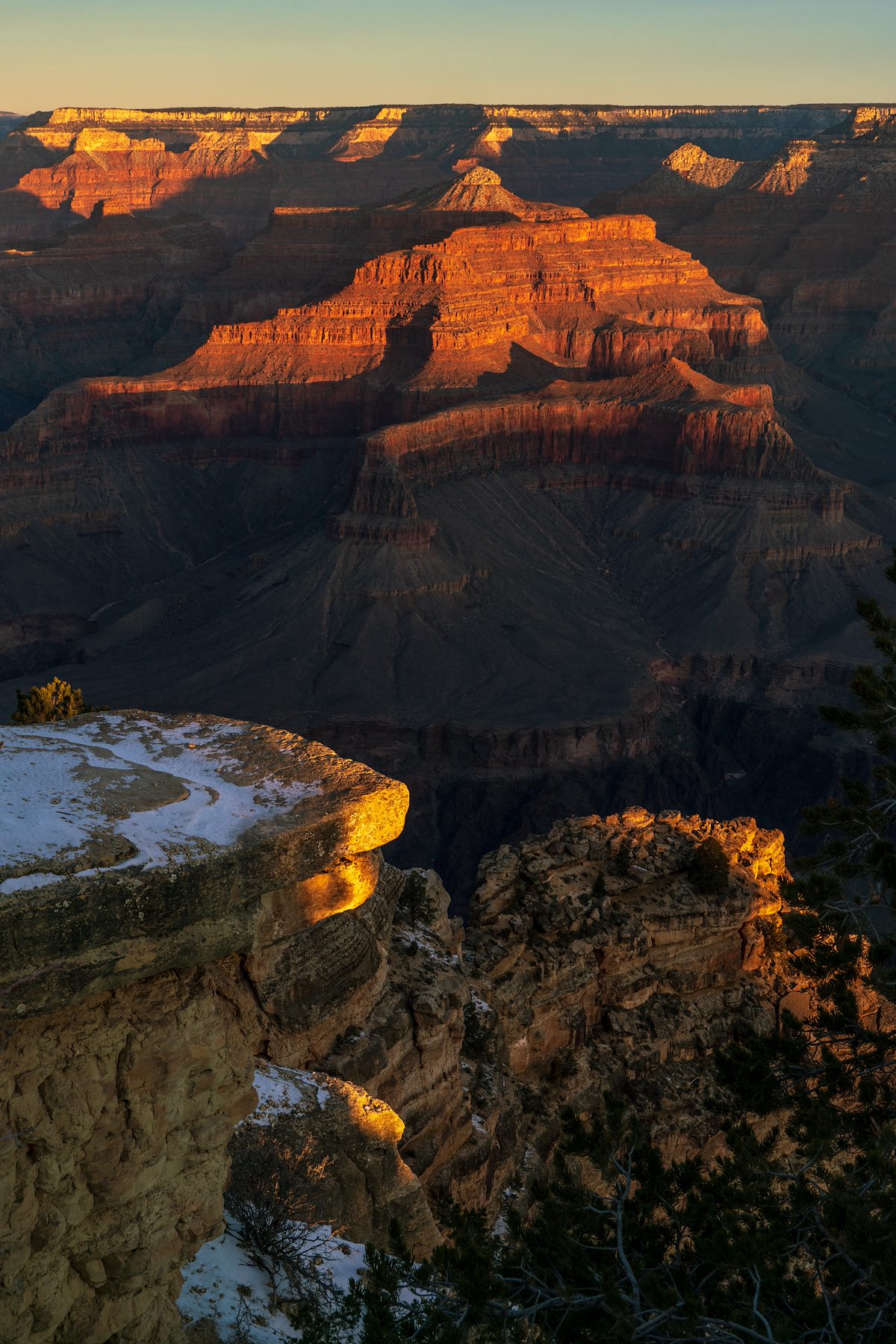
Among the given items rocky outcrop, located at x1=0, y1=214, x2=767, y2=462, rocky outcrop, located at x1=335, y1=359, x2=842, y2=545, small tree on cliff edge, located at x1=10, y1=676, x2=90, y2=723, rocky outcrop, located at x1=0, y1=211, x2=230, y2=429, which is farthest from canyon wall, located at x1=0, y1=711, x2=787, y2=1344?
rocky outcrop, located at x1=0, y1=211, x2=230, y2=429

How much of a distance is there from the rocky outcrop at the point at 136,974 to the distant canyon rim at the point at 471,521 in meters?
64.2

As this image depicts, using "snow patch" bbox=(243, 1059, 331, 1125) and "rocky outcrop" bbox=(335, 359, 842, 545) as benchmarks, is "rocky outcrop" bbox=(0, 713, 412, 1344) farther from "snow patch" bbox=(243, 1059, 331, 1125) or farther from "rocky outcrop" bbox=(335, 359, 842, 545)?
"rocky outcrop" bbox=(335, 359, 842, 545)

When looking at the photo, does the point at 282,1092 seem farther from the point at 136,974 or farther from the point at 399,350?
the point at 399,350

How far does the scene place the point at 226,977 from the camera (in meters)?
15.1

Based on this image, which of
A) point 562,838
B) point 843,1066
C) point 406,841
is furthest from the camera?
point 406,841

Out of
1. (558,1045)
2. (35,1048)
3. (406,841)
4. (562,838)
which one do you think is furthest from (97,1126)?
(406,841)

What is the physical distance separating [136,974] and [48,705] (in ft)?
109

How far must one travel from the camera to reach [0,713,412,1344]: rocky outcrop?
43.6ft

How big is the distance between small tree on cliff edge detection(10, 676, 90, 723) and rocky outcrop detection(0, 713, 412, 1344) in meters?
28.6

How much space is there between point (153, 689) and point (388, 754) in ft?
46.4

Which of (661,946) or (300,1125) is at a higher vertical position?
(300,1125)

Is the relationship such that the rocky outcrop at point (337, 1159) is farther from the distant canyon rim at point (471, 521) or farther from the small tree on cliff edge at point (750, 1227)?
the distant canyon rim at point (471, 521)

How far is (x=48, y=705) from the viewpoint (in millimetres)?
45688

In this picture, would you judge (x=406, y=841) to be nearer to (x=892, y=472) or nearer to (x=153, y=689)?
(x=153, y=689)
